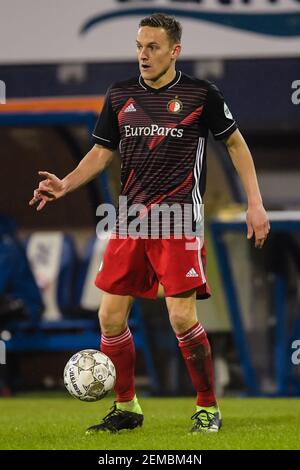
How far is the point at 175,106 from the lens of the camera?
624cm

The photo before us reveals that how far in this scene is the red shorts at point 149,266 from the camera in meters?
6.16

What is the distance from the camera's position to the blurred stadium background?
10.1m

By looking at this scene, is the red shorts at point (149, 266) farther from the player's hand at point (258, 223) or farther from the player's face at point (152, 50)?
the player's face at point (152, 50)

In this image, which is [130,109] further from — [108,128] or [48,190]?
[48,190]

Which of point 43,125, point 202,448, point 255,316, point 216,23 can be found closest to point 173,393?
point 255,316

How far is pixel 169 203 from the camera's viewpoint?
6242mm

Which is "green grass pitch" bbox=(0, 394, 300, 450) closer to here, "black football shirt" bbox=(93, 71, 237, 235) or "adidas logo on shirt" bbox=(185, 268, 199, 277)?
Result: "adidas logo on shirt" bbox=(185, 268, 199, 277)

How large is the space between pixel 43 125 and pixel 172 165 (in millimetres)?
4114

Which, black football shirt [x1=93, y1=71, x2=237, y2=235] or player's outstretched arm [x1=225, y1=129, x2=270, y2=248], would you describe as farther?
black football shirt [x1=93, y1=71, x2=237, y2=235]

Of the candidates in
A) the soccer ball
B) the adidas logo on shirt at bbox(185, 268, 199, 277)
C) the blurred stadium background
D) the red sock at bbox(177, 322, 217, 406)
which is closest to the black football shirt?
the adidas logo on shirt at bbox(185, 268, 199, 277)

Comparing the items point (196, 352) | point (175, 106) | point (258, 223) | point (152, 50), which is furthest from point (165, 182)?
point (196, 352)

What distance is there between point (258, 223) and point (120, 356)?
40.5 inches

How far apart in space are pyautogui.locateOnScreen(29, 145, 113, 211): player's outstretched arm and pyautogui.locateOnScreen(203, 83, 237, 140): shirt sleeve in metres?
0.59

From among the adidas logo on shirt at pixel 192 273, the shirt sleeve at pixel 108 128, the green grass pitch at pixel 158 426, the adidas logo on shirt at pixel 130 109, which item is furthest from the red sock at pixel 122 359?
the adidas logo on shirt at pixel 130 109
